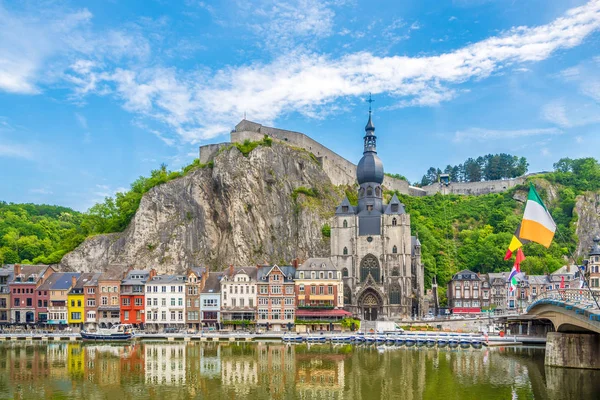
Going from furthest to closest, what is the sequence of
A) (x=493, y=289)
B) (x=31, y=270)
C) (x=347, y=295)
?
(x=493, y=289) < (x=347, y=295) < (x=31, y=270)

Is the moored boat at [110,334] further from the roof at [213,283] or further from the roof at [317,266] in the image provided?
the roof at [317,266]

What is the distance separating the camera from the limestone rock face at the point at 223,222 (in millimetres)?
86250

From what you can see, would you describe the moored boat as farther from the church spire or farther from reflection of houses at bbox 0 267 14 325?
the church spire

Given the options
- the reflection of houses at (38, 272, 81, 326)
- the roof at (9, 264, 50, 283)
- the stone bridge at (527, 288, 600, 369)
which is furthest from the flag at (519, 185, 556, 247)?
the roof at (9, 264, 50, 283)

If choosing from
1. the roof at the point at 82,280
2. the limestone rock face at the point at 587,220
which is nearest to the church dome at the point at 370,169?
the roof at the point at 82,280

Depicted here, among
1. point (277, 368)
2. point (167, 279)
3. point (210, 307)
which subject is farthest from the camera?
point (167, 279)

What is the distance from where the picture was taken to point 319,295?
2825 inches

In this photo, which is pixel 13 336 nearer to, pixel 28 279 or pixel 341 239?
pixel 28 279

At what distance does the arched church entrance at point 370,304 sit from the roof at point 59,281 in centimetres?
3906

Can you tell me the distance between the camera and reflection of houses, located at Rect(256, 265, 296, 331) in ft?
233

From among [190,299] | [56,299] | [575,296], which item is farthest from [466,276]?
[56,299]

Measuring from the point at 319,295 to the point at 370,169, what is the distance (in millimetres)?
23289

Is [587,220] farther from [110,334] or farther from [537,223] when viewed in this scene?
[110,334]

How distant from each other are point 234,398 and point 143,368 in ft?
44.7
